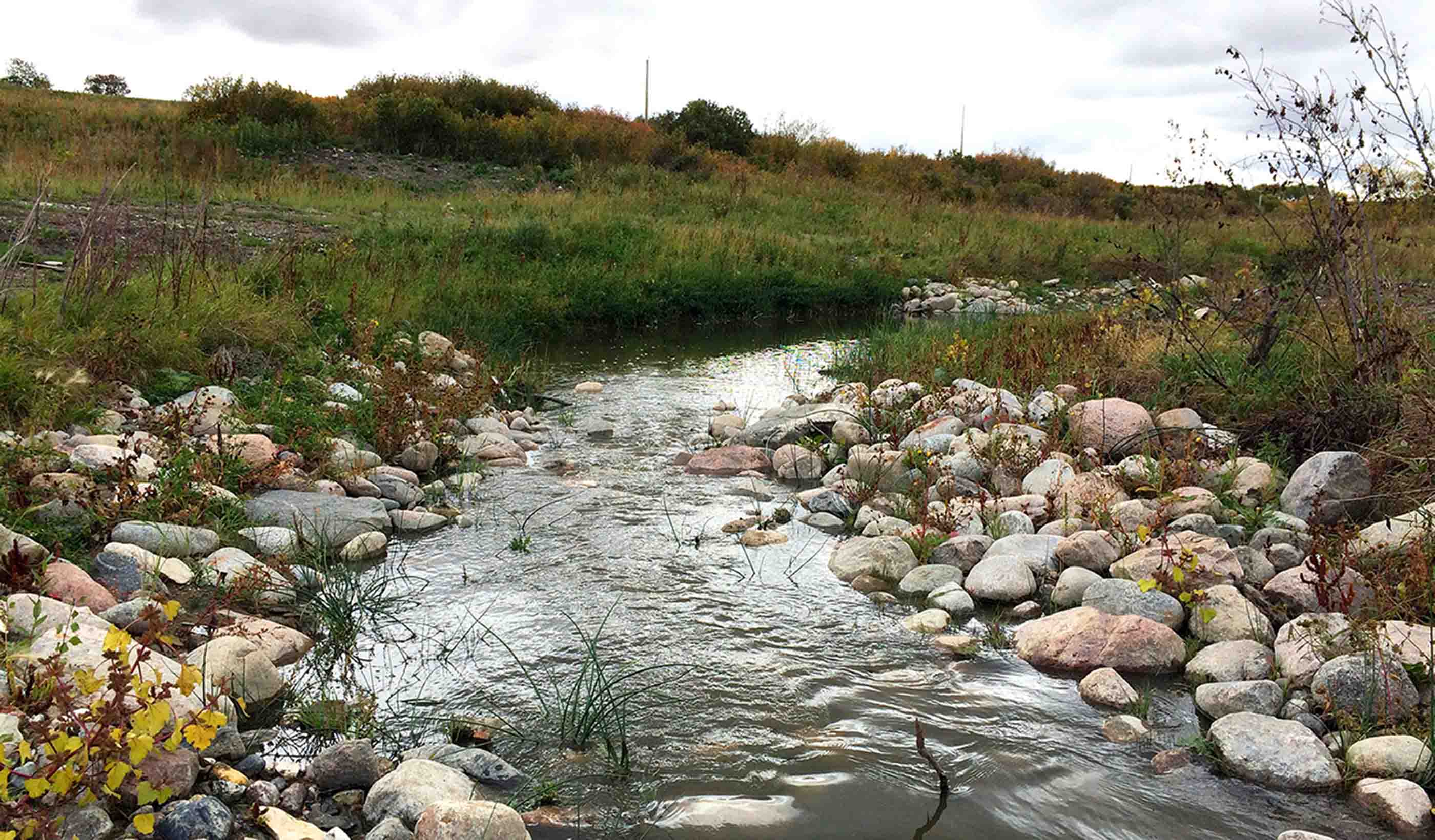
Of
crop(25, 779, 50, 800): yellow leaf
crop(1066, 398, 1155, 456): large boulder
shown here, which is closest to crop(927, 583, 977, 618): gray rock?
crop(1066, 398, 1155, 456): large boulder

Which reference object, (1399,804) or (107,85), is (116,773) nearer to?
(1399,804)

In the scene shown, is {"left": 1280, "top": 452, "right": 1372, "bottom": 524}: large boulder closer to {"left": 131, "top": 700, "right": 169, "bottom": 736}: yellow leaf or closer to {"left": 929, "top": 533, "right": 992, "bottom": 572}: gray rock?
{"left": 929, "top": 533, "right": 992, "bottom": 572}: gray rock

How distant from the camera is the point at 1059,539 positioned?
5340 millimetres

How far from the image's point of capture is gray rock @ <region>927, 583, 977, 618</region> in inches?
193

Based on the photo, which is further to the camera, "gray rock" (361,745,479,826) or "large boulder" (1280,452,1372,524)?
"large boulder" (1280,452,1372,524)

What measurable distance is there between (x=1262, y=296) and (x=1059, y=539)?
3.42m

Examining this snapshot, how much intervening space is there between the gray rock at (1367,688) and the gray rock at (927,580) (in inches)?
66.5

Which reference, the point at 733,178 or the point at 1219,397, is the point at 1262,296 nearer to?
the point at 1219,397

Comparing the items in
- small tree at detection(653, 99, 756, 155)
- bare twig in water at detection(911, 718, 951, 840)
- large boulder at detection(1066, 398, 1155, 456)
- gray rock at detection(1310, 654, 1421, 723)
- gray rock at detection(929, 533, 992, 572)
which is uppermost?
small tree at detection(653, 99, 756, 155)

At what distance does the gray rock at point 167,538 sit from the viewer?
4703mm

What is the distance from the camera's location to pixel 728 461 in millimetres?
7508

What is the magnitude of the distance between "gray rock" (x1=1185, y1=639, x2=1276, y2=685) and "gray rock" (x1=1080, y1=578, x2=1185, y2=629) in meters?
0.30

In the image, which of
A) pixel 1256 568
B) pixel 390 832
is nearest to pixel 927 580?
pixel 1256 568

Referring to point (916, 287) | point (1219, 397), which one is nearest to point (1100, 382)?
point (1219, 397)
